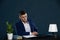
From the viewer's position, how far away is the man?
530 cm

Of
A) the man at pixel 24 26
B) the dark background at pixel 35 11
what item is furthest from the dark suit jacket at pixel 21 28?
the dark background at pixel 35 11

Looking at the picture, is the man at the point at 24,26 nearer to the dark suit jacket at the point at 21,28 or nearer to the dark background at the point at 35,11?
the dark suit jacket at the point at 21,28

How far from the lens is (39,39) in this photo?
181 inches

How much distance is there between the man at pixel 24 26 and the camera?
17.4 feet

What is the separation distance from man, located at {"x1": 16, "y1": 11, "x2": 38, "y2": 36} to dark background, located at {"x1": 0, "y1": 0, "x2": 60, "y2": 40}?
20 centimetres

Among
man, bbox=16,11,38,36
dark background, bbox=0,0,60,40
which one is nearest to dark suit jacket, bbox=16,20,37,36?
man, bbox=16,11,38,36

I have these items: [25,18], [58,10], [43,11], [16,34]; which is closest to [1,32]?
[16,34]

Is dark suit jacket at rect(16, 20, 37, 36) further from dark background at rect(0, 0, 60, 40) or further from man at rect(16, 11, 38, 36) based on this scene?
dark background at rect(0, 0, 60, 40)

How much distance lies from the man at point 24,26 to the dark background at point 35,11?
0.67 feet

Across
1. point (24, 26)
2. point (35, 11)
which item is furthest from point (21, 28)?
point (35, 11)

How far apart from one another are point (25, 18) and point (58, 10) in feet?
3.62

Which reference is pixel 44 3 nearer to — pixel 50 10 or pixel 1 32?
pixel 50 10

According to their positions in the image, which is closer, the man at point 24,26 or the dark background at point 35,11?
the man at point 24,26

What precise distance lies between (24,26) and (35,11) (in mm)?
643
